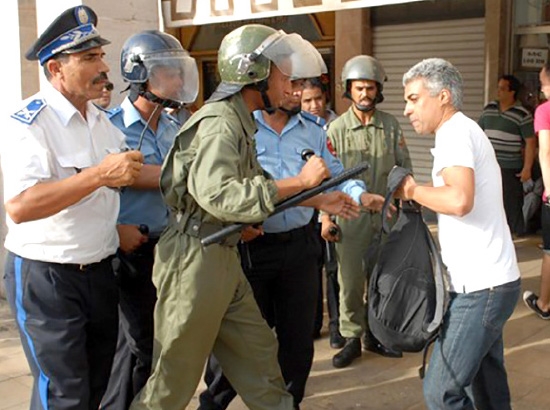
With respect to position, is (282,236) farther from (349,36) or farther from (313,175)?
(349,36)

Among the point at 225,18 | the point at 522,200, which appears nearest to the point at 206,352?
the point at 225,18

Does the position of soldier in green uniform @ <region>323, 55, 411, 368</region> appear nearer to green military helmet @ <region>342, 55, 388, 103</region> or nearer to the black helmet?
green military helmet @ <region>342, 55, 388, 103</region>

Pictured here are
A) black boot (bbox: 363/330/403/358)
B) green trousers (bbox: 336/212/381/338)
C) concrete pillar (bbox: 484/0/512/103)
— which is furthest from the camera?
concrete pillar (bbox: 484/0/512/103)

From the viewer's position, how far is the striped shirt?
7.53 metres

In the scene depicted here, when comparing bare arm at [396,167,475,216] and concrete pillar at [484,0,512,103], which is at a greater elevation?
concrete pillar at [484,0,512,103]

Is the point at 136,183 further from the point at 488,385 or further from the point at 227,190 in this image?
the point at 488,385

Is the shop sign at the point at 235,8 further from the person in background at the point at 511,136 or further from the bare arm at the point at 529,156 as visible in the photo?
the bare arm at the point at 529,156

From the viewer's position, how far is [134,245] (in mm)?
3270

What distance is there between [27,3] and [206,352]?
407cm

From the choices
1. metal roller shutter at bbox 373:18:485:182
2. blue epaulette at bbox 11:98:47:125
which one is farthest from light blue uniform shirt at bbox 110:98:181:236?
metal roller shutter at bbox 373:18:485:182

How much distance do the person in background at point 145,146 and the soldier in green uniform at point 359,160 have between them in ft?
4.66

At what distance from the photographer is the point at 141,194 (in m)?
3.45

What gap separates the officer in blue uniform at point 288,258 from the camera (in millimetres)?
3559

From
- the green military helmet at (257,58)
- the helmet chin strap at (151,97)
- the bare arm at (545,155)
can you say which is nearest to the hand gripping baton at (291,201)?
the green military helmet at (257,58)
